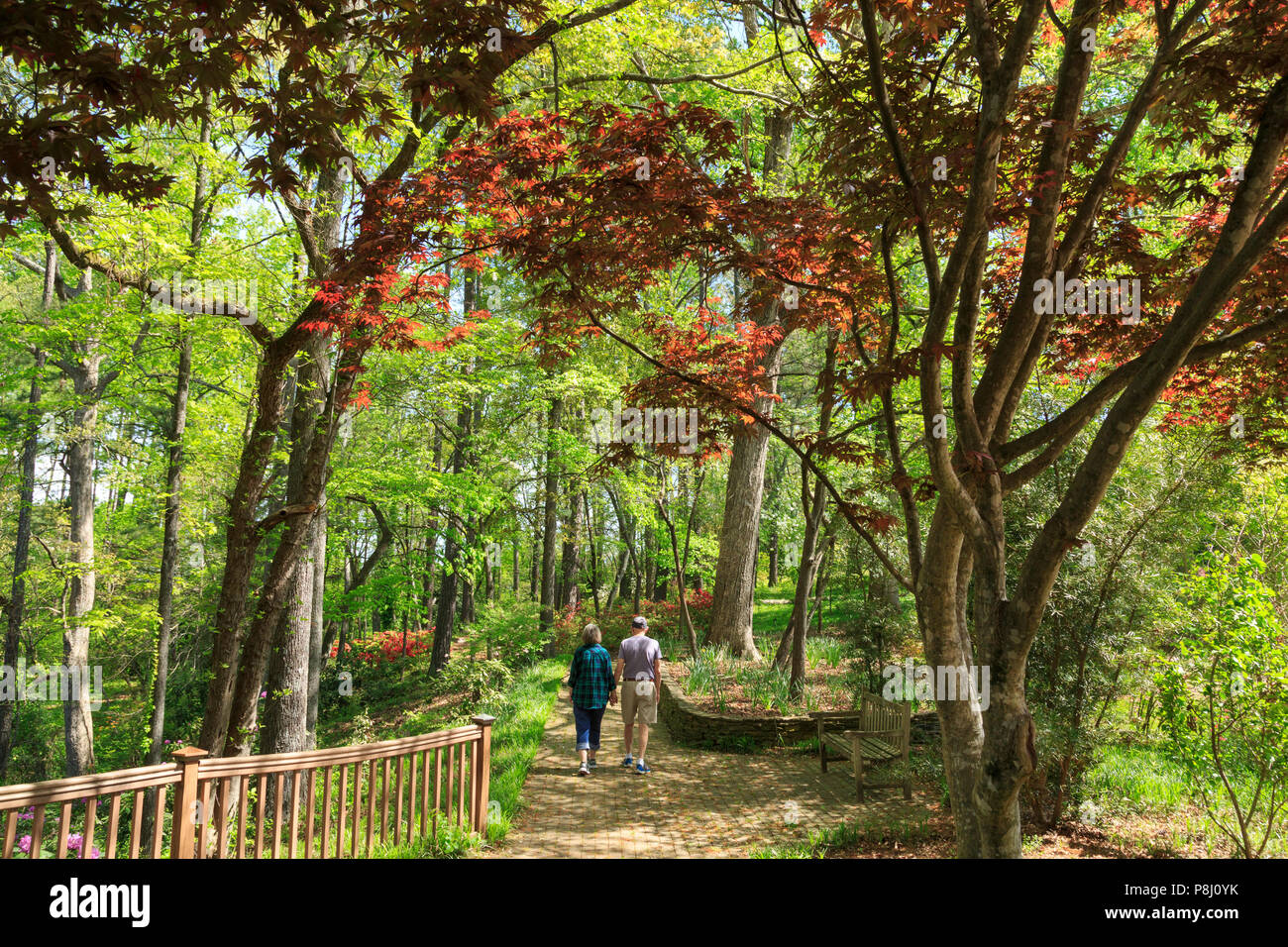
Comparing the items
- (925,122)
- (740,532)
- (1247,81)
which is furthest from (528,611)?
(1247,81)

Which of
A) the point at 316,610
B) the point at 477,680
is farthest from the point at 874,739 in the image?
the point at 316,610

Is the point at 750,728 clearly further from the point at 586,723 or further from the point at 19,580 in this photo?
the point at 19,580

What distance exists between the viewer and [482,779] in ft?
19.4

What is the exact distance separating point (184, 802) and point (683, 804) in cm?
442

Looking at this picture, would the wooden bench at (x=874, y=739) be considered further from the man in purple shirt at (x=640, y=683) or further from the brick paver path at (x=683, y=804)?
the man in purple shirt at (x=640, y=683)

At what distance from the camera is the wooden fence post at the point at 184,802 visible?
12.6 feet

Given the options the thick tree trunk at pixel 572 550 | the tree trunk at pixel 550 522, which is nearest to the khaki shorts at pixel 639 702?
the tree trunk at pixel 550 522

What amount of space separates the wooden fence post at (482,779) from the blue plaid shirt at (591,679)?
1.99 m

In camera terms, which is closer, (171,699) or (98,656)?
(171,699)

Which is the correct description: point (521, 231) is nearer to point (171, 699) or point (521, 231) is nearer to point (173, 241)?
point (173, 241)

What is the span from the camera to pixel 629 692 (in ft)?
26.5

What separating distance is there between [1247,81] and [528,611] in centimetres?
1457

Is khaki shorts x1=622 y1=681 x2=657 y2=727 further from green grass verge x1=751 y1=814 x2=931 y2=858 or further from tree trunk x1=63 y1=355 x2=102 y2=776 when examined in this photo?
tree trunk x1=63 y1=355 x2=102 y2=776

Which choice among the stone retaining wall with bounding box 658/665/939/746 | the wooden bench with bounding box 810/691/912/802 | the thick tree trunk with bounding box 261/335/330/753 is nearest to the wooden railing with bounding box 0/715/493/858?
the thick tree trunk with bounding box 261/335/330/753
